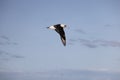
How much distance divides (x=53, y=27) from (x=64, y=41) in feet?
8.80

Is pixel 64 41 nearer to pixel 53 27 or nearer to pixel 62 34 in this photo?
pixel 62 34

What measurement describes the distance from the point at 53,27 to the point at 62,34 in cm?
198

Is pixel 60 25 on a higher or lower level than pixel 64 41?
higher

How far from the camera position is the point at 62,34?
2364cm

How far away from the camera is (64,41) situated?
2375 centimetres

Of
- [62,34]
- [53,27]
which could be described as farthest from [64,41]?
[53,27]

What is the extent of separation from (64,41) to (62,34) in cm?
95

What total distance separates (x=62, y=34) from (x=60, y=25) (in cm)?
122

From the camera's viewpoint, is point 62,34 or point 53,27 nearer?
point 53,27

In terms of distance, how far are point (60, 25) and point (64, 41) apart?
217 cm

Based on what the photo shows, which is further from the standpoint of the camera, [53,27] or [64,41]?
[64,41]

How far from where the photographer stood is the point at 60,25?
2327 centimetres
